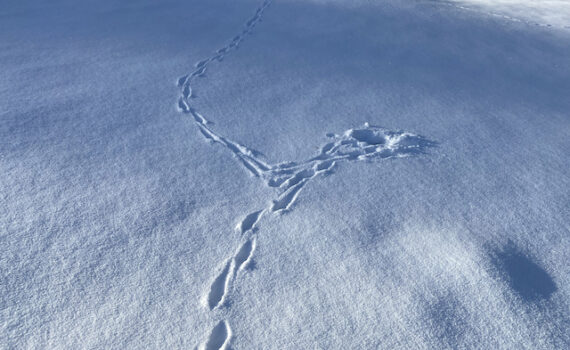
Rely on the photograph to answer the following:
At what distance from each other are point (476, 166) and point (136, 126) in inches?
65.3

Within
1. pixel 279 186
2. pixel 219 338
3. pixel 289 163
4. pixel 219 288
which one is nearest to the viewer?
pixel 219 338

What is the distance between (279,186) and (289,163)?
0.18 metres

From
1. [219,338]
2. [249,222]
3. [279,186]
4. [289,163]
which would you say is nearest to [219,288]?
[219,338]

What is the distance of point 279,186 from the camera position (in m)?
2.05

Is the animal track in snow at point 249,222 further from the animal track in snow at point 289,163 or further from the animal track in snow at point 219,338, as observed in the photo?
the animal track in snow at point 219,338

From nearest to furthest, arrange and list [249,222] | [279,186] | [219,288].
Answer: [219,288] → [249,222] → [279,186]

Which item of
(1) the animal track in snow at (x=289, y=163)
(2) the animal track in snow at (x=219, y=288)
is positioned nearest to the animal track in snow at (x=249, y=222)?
(1) the animal track in snow at (x=289, y=163)

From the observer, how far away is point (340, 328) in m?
1.50

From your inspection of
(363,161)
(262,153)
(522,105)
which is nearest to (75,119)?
(262,153)

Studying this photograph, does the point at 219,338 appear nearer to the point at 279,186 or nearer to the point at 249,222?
the point at 249,222

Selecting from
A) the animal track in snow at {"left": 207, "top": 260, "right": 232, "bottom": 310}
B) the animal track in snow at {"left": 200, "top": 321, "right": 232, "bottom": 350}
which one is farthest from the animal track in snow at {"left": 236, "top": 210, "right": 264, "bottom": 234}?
the animal track in snow at {"left": 200, "top": 321, "right": 232, "bottom": 350}

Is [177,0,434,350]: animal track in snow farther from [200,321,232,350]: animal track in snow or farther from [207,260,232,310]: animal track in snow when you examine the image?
[200,321,232,350]: animal track in snow

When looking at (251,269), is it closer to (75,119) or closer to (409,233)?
(409,233)

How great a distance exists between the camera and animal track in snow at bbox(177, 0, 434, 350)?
1758 millimetres
